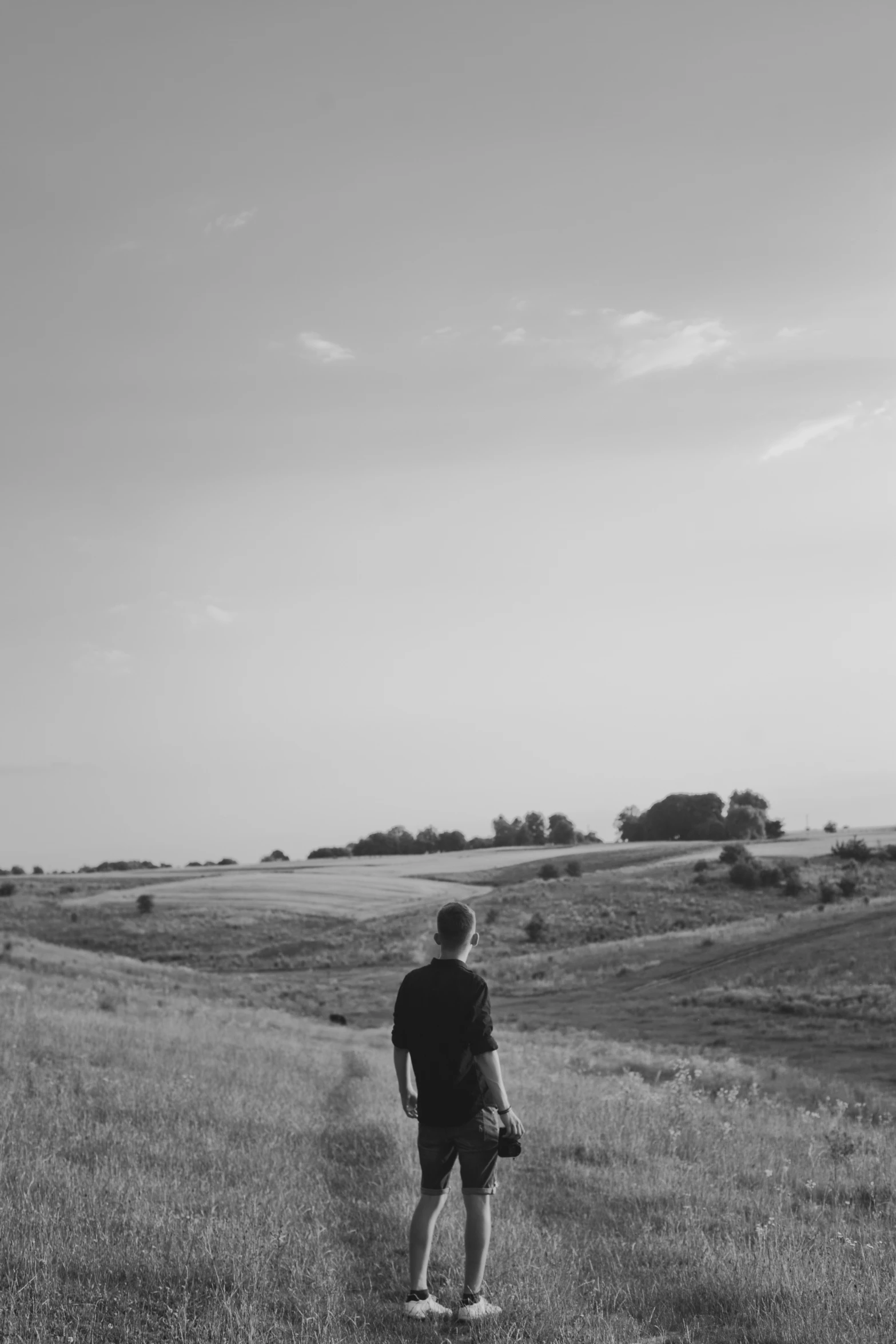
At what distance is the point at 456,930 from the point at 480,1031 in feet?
1.97

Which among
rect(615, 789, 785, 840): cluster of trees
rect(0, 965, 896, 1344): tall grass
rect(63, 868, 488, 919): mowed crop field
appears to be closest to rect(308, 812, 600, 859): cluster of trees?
rect(615, 789, 785, 840): cluster of trees

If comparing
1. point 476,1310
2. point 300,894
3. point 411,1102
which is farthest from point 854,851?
point 476,1310

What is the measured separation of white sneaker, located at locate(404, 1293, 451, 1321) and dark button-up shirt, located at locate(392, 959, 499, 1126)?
3.11ft

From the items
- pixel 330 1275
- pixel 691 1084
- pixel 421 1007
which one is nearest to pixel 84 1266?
pixel 330 1275

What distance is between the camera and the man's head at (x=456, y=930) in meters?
6.35

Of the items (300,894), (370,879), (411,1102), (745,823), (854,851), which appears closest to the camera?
(411,1102)

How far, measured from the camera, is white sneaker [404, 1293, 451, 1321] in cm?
595

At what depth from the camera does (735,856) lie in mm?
86812

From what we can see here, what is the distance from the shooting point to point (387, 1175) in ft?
31.9

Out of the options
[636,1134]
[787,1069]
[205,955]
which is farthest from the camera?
[205,955]

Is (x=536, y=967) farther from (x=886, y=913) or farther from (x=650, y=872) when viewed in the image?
(x=650, y=872)

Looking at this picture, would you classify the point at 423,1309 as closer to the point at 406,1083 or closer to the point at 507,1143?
the point at 507,1143

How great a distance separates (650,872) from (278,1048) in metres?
70.7

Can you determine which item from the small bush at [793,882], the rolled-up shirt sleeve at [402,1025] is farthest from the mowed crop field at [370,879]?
the rolled-up shirt sleeve at [402,1025]
